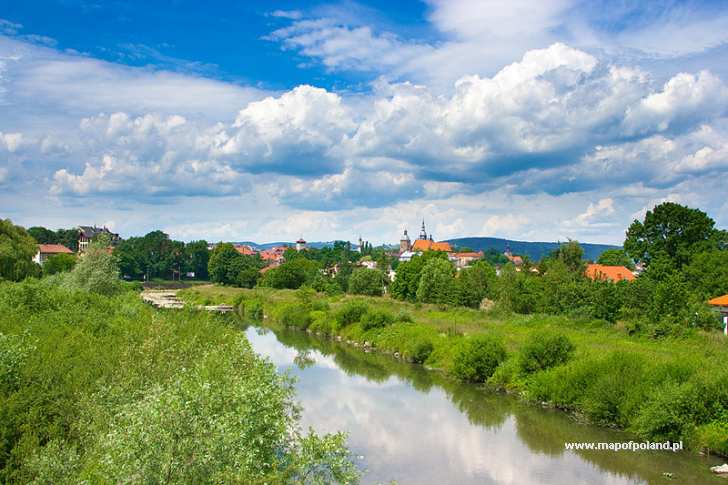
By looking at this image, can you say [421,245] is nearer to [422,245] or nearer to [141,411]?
[422,245]

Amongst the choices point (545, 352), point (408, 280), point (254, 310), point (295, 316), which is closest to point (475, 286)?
point (408, 280)

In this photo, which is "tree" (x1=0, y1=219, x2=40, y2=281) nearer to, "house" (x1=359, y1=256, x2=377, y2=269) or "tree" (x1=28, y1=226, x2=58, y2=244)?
"house" (x1=359, y1=256, x2=377, y2=269)

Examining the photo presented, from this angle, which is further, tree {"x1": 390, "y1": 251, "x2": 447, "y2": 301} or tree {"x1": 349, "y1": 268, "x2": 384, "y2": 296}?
tree {"x1": 349, "y1": 268, "x2": 384, "y2": 296}

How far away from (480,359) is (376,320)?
15609 mm

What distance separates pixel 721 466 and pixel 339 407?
14.8 meters

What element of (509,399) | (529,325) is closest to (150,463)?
(509,399)

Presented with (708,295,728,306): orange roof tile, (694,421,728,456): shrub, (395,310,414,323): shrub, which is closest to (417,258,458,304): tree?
(395,310,414,323): shrub

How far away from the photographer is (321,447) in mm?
10148

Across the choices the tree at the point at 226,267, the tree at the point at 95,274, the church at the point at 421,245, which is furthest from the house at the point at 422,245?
the tree at the point at 95,274

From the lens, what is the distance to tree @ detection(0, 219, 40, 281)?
50.5m

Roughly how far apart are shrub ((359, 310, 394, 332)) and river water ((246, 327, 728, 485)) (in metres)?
10.2

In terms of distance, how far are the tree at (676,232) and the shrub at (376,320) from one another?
26.5m

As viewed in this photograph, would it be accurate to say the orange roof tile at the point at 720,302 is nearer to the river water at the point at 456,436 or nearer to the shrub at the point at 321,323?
the river water at the point at 456,436

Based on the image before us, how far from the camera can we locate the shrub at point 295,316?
55281 millimetres
